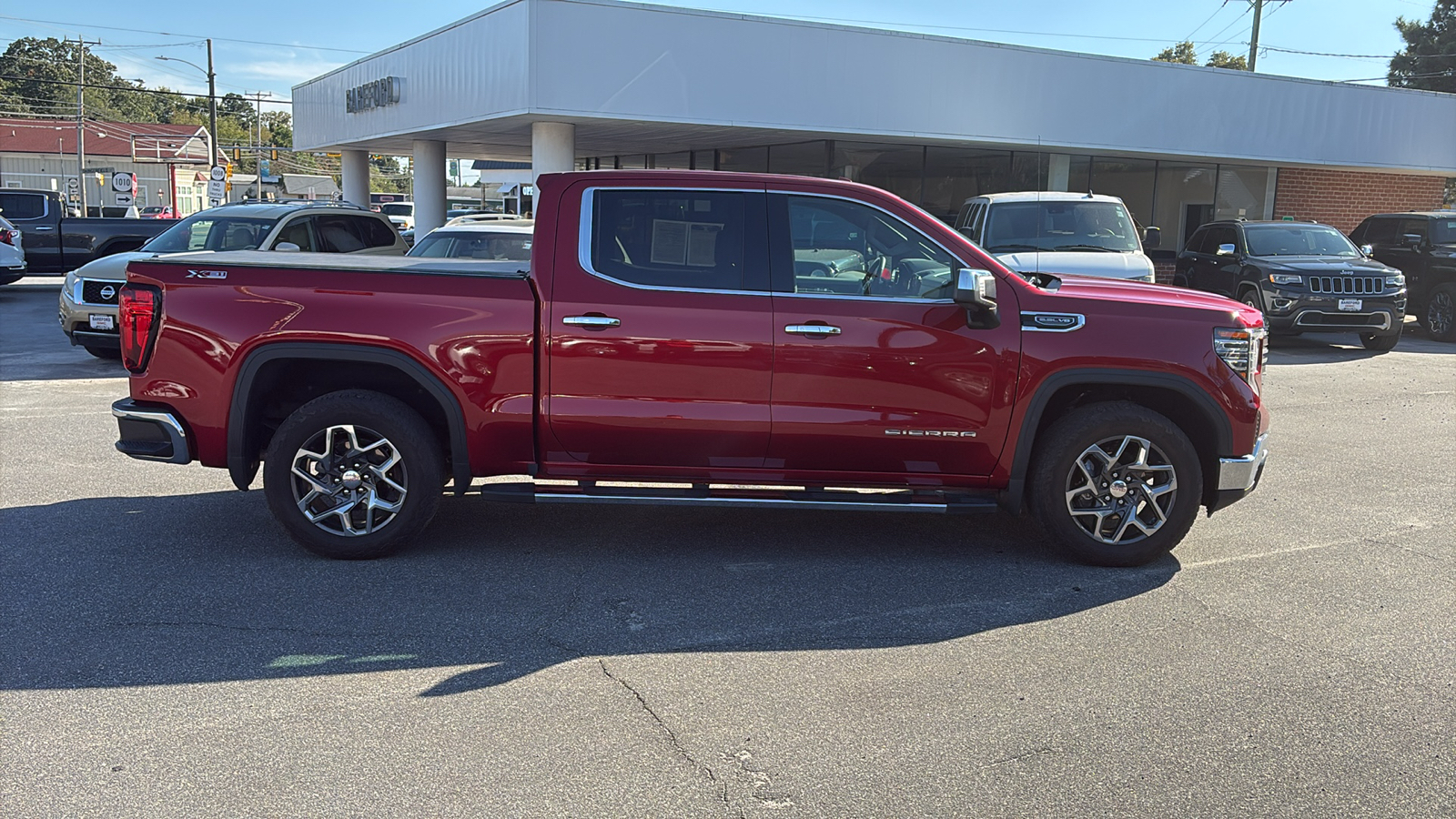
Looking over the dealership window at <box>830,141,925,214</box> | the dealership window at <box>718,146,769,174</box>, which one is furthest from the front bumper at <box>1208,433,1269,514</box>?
the dealership window at <box>718,146,769,174</box>

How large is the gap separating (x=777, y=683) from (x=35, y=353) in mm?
12453

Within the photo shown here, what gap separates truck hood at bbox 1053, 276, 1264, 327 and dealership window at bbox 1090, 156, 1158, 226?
59.0 ft

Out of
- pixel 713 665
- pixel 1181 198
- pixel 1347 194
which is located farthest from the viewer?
pixel 1347 194

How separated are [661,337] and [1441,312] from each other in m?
17.0

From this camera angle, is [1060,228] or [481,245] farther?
[1060,228]

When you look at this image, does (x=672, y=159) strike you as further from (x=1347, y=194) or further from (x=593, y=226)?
(x=593, y=226)

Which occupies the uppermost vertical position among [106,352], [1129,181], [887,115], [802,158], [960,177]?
[887,115]

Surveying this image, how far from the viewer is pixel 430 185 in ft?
78.3

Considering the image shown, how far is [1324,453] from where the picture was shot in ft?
28.3

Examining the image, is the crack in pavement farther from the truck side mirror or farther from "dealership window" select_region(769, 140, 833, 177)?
"dealership window" select_region(769, 140, 833, 177)

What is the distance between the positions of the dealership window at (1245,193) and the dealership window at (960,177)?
612cm

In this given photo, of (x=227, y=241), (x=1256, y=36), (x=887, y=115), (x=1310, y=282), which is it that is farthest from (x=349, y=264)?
(x=1256, y=36)

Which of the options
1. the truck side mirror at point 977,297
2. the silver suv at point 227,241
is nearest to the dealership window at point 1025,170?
the silver suv at point 227,241

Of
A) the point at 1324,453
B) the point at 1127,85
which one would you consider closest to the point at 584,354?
the point at 1324,453
